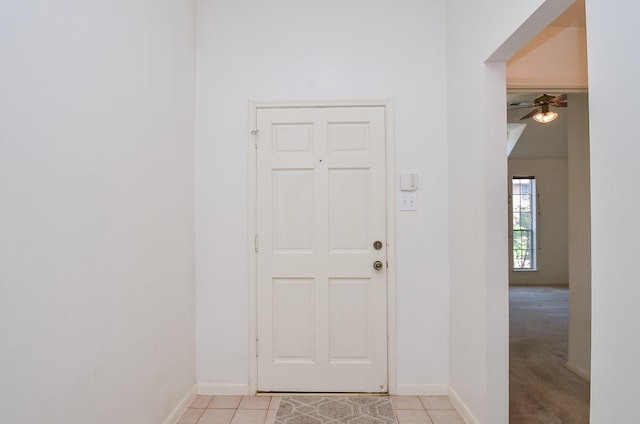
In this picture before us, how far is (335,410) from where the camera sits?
88.0 inches

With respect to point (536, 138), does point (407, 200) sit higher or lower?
lower

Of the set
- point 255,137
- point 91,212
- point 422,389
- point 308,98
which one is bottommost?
point 422,389

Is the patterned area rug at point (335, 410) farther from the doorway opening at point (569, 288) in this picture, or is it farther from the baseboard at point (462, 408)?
the doorway opening at point (569, 288)

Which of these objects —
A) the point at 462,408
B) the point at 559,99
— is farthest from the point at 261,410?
the point at 559,99

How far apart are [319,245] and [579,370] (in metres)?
2.51

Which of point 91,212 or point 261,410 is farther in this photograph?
point 261,410

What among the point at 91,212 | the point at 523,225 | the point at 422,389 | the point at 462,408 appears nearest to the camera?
the point at 91,212

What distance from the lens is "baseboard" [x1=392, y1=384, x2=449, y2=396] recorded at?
2.43 m

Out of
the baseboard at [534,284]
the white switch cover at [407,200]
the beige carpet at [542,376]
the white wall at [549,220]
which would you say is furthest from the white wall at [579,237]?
the baseboard at [534,284]

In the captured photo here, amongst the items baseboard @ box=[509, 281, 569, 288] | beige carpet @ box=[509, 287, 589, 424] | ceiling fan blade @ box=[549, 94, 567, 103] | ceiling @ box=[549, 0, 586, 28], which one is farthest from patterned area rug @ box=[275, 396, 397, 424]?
baseboard @ box=[509, 281, 569, 288]

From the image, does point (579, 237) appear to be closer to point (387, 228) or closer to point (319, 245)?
point (387, 228)

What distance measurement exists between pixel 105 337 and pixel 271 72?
196 centimetres

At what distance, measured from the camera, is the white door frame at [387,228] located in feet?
8.01

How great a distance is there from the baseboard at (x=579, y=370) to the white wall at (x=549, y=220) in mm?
4873
